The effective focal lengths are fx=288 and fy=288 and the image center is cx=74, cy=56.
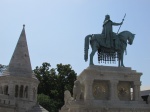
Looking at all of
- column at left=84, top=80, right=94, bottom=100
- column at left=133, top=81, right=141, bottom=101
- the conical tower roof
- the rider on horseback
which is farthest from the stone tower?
column at left=133, top=81, right=141, bottom=101

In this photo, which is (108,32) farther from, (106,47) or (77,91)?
(77,91)

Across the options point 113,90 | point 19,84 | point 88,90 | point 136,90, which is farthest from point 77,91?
point 19,84

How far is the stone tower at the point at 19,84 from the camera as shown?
36.6 metres

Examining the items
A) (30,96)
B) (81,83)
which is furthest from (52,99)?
(81,83)

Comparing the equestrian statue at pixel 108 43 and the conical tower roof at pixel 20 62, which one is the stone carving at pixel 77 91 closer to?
the equestrian statue at pixel 108 43

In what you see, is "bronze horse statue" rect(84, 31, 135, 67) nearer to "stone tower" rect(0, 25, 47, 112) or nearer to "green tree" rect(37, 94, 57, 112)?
"stone tower" rect(0, 25, 47, 112)

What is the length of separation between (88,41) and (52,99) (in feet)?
87.9

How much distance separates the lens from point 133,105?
22.0 meters

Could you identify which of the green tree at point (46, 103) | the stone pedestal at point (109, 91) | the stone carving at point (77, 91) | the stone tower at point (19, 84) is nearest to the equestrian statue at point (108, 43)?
the stone pedestal at point (109, 91)

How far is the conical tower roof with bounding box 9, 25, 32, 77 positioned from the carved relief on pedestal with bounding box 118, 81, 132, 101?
17.9 metres

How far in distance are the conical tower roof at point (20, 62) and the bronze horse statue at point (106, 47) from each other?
54.5 feet

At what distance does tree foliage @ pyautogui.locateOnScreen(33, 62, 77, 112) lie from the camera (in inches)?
1989

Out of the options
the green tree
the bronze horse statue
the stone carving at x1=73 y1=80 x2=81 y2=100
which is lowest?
the green tree

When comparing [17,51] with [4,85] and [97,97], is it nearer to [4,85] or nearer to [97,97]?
[4,85]
